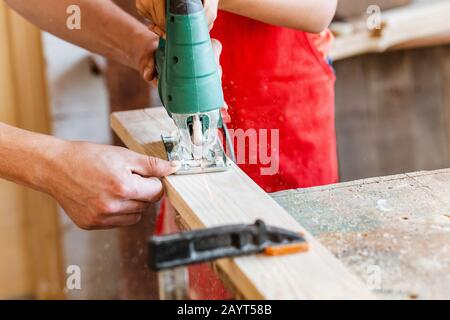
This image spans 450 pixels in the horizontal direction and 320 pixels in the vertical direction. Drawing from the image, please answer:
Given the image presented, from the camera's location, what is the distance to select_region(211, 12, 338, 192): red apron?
189 cm

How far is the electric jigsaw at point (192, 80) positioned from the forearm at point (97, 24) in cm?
42

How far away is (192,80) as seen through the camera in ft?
4.32

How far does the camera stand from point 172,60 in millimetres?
1331

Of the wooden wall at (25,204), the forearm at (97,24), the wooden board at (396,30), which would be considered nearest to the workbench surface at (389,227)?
the forearm at (97,24)

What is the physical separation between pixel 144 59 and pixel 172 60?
1.27 feet

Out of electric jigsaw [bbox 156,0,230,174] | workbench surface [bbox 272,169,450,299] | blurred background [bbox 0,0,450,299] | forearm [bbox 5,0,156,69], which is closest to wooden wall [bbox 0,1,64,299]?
blurred background [bbox 0,0,450,299]

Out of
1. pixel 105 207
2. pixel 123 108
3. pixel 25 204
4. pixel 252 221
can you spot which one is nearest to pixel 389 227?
pixel 252 221

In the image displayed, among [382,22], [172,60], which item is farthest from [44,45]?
A: [172,60]

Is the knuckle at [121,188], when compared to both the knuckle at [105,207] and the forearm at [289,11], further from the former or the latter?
the forearm at [289,11]

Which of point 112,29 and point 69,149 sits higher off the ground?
point 112,29

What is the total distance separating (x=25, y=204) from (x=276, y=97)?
143 cm

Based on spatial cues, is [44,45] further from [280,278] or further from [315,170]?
[280,278]

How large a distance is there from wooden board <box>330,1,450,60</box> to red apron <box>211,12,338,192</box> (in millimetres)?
888

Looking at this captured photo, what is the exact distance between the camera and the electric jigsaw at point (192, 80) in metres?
1.29
